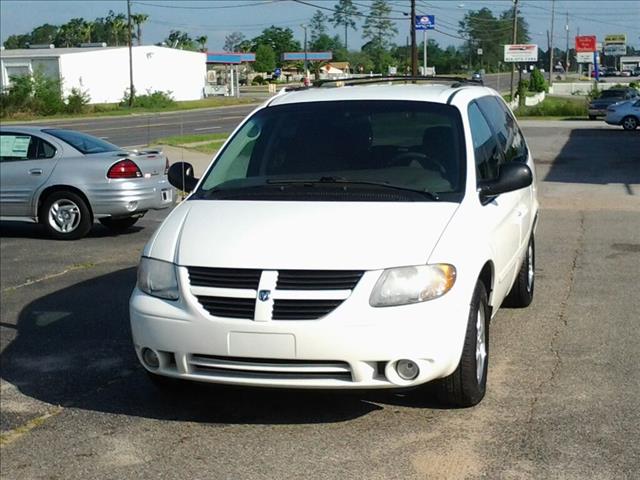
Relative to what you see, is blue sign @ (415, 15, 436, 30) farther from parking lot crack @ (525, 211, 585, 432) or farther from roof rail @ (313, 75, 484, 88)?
roof rail @ (313, 75, 484, 88)

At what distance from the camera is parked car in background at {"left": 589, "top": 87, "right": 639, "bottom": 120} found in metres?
43.3

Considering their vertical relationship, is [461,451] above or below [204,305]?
below

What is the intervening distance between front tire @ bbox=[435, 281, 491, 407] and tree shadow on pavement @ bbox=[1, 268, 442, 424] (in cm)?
26

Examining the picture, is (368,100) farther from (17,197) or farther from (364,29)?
(364,29)

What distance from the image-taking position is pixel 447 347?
15.8ft

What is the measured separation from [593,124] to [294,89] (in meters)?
35.6

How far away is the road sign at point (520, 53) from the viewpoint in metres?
65.2

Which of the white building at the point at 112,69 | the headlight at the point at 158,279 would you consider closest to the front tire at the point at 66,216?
the headlight at the point at 158,279

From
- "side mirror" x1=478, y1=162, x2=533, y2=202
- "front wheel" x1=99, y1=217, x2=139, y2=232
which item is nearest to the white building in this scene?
"front wheel" x1=99, y1=217, x2=139, y2=232

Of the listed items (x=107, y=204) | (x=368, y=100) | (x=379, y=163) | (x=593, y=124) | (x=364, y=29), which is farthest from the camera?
(x=364, y=29)

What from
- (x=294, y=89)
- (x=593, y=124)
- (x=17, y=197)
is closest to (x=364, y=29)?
(x=593, y=124)

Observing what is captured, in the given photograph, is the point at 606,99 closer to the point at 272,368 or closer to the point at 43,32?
the point at 272,368

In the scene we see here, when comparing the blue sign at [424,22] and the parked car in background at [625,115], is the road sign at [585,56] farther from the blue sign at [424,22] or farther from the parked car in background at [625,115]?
the parked car in background at [625,115]

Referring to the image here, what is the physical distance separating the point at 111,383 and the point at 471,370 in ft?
8.00
